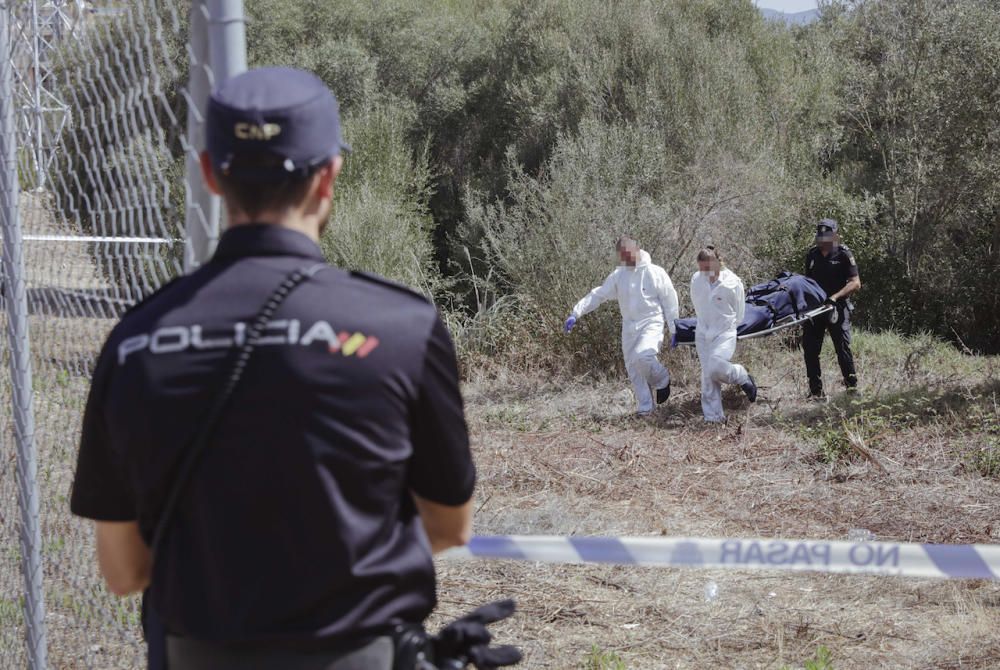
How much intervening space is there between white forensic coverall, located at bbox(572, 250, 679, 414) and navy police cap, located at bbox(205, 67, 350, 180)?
9.65 metres

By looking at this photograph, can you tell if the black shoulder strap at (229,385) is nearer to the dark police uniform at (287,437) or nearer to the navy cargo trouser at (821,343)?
the dark police uniform at (287,437)

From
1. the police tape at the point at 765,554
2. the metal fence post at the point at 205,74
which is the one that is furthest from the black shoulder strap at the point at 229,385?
the police tape at the point at 765,554

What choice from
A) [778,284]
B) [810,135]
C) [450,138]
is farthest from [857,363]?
[450,138]

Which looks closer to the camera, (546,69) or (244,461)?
(244,461)

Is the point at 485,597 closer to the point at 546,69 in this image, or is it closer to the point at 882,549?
the point at 882,549

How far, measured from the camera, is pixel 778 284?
10930mm

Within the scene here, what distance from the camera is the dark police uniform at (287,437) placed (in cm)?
142

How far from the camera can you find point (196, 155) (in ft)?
6.85

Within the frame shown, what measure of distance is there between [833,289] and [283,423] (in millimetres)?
9954

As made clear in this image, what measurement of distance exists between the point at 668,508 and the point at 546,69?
56.9ft

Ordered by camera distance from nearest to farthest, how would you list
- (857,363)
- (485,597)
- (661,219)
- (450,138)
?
(485,597) < (857,363) < (661,219) < (450,138)

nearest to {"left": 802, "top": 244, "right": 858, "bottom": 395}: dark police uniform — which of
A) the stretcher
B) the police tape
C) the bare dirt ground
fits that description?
the stretcher

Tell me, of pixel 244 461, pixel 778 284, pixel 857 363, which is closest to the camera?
pixel 244 461

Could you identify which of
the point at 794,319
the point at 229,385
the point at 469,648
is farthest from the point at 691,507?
the point at 229,385
